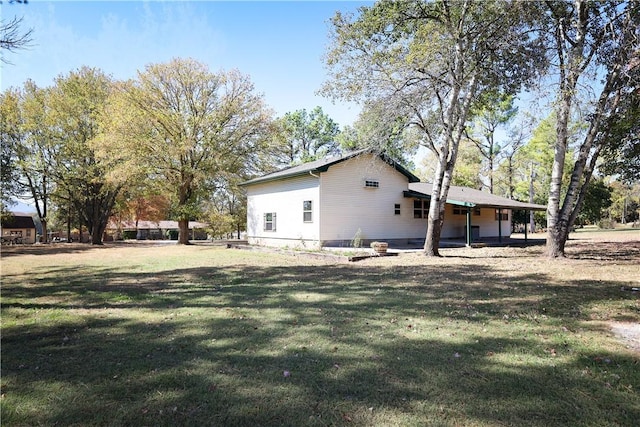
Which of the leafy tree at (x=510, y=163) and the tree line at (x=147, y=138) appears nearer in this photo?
the tree line at (x=147, y=138)

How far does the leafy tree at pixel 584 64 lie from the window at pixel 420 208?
9436mm

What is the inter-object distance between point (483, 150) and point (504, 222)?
42.7 feet

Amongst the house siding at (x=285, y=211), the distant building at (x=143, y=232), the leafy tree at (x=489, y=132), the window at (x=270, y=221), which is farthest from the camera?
the distant building at (x=143, y=232)

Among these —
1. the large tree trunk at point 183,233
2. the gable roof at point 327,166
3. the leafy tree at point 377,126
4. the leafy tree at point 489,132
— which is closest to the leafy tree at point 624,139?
the leafy tree at point 377,126

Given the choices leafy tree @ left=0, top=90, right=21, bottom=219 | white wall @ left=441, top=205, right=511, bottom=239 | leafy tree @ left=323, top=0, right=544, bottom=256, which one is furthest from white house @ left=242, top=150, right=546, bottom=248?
leafy tree @ left=0, top=90, right=21, bottom=219

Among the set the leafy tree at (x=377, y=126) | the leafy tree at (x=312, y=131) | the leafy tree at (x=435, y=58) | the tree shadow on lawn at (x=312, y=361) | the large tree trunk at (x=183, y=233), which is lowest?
the tree shadow on lawn at (x=312, y=361)

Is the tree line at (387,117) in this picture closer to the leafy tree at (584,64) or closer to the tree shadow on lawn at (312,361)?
the leafy tree at (584,64)

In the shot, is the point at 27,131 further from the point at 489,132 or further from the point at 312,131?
the point at 489,132

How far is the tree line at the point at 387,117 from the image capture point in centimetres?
1193

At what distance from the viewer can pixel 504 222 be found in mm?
27109

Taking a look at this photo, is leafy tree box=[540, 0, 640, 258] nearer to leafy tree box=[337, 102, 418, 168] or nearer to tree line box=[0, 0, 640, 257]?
tree line box=[0, 0, 640, 257]

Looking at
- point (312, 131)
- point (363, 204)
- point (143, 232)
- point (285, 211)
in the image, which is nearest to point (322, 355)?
point (363, 204)

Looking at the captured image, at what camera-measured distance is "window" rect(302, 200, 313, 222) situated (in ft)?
59.4

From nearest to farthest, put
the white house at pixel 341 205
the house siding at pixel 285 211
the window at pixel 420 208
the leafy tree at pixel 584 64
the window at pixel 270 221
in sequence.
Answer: the leafy tree at pixel 584 64 < the white house at pixel 341 205 < the house siding at pixel 285 211 < the window at pixel 270 221 < the window at pixel 420 208
